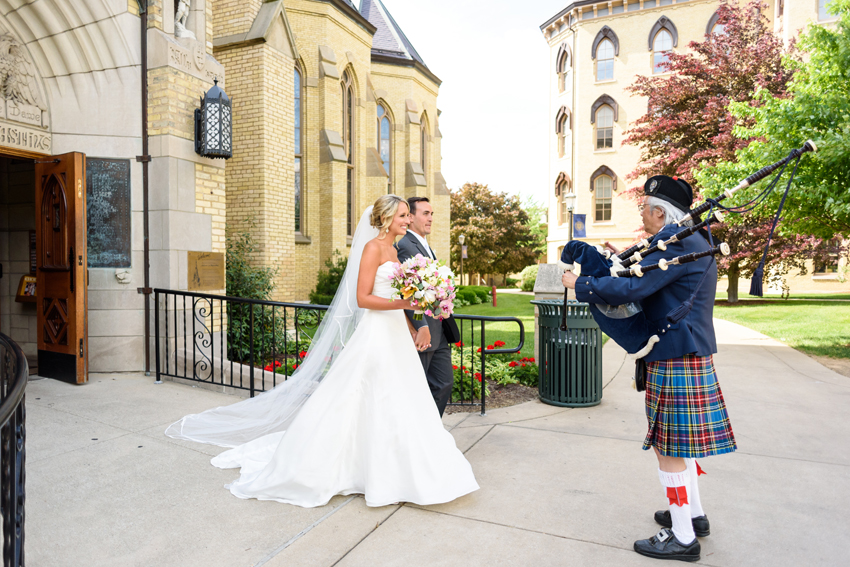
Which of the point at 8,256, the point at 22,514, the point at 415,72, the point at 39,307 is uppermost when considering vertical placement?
the point at 415,72

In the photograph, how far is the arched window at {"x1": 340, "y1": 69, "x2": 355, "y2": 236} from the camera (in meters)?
19.8

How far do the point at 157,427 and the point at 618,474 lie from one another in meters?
4.08

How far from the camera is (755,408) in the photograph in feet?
20.0

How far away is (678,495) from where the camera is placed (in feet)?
9.33

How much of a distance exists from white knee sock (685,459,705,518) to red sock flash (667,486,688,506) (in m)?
0.14

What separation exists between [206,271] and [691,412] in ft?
21.2

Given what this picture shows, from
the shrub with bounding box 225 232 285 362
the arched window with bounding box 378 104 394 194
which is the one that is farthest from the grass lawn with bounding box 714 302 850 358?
the arched window with bounding box 378 104 394 194

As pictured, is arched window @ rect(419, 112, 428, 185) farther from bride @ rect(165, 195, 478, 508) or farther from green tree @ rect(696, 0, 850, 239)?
bride @ rect(165, 195, 478, 508)

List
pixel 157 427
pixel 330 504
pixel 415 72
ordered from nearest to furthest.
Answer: pixel 330 504 < pixel 157 427 < pixel 415 72

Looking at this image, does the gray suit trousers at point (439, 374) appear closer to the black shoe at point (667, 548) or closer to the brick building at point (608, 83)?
the black shoe at point (667, 548)

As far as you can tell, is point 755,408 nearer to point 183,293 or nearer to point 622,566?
point 622,566

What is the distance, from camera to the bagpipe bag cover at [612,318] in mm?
2984

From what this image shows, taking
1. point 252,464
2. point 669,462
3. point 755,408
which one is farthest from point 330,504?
point 755,408

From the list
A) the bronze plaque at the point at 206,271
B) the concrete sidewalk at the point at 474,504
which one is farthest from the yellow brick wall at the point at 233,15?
the concrete sidewalk at the point at 474,504
